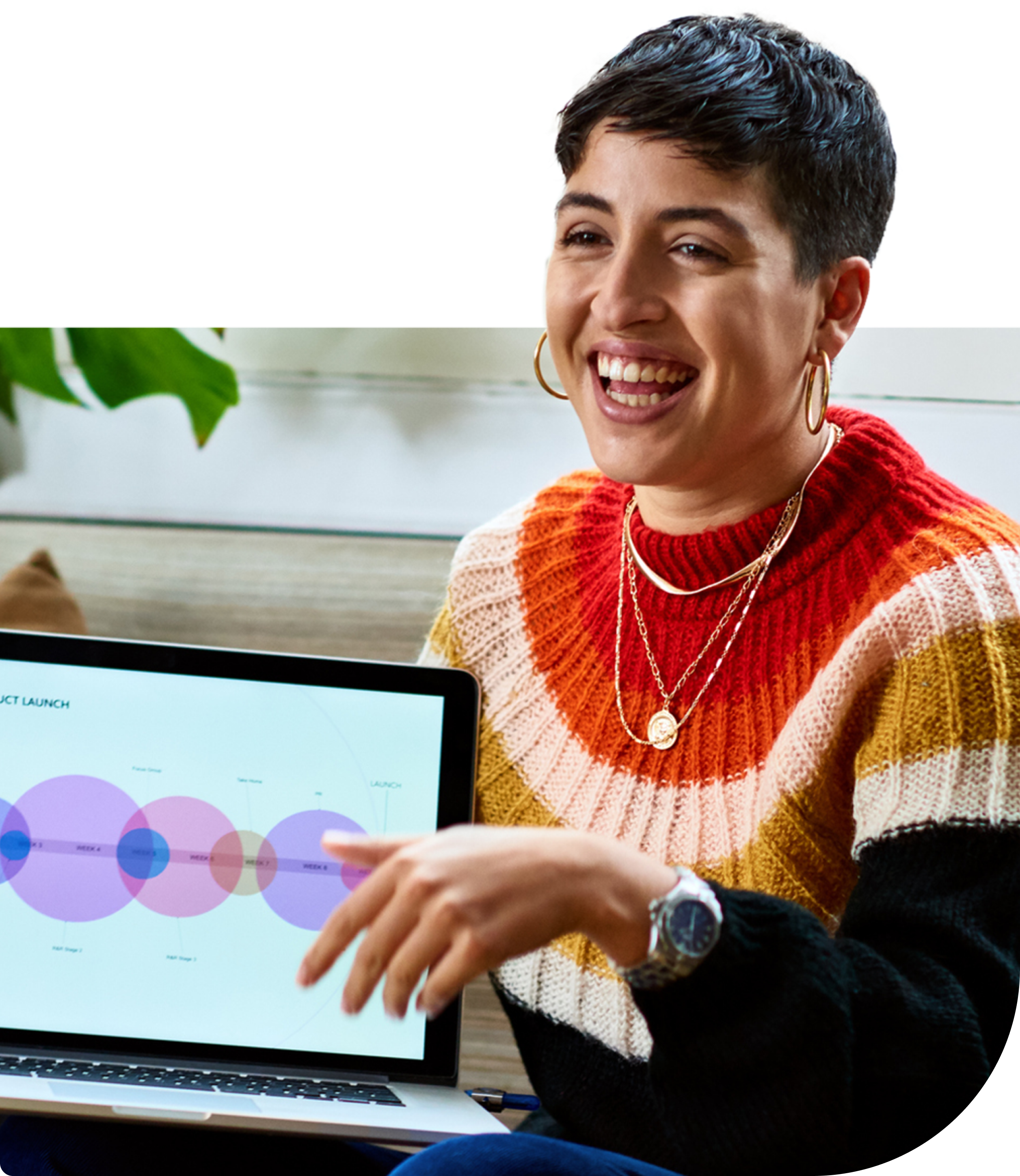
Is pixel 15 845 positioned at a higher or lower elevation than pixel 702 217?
lower

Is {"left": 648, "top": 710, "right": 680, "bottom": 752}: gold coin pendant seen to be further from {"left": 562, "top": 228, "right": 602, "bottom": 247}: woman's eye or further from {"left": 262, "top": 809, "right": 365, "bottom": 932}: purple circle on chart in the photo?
{"left": 562, "top": 228, "right": 602, "bottom": 247}: woman's eye

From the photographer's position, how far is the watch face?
653 millimetres

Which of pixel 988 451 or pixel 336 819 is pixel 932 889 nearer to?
pixel 336 819

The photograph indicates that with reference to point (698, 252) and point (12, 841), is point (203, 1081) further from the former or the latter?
point (698, 252)

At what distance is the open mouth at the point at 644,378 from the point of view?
932mm

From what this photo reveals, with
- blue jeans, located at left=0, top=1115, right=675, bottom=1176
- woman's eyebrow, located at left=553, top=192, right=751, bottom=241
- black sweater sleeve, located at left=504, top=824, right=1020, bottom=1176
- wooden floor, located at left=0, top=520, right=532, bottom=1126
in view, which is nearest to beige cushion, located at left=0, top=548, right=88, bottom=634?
wooden floor, located at left=0, top=520, right=532, bottom=1126

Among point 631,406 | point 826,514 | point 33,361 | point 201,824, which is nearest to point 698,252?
point 631,406

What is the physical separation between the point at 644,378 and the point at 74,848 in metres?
0.59

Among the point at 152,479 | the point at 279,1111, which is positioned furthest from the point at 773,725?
the point at 152,479

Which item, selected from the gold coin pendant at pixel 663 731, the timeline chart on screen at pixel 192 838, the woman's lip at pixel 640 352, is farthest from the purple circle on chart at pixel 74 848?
the woman's lip at pixel 640 352

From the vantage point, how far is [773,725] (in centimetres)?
94

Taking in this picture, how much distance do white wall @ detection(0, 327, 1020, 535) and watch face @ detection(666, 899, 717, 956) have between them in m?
0.88

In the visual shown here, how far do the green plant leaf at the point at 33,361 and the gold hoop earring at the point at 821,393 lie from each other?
3.28ft

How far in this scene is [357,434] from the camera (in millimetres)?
1558
